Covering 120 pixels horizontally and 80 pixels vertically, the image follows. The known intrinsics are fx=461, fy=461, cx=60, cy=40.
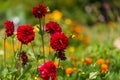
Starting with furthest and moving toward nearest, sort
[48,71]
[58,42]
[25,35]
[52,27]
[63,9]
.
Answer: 1. [63,9]
2. [52,27]
3. [25,35]
4. [58,42]
5. [48,71]

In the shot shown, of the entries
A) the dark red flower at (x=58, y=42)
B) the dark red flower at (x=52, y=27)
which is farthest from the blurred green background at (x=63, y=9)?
the dark red flower at (x=58, y=42)

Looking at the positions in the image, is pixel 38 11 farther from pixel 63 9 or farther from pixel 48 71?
pixel 63 9

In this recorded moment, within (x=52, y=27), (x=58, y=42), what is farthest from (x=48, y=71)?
(x=52, y=27)

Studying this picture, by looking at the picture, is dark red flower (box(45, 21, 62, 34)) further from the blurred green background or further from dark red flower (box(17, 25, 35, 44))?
the blurred green background

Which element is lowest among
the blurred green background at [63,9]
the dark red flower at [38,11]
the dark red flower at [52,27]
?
the dark red flower at [52,27]

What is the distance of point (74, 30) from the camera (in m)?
9.48

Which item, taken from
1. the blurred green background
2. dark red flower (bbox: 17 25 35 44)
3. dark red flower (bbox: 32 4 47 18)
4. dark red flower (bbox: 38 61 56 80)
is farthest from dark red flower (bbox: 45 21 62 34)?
the blurred green background

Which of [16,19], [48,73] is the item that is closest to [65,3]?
[16,19]

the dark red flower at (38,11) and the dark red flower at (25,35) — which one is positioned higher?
the dark red flower at (38,11)

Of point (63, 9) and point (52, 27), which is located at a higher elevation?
point (63, 9)

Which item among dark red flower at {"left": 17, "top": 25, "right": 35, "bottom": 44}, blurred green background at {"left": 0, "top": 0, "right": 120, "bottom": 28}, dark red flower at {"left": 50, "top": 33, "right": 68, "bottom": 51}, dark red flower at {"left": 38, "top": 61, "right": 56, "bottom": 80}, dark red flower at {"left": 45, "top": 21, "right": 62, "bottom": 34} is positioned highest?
blurred green background at {"left": 0, "top": 0, "right": 120, "bottom": 28}

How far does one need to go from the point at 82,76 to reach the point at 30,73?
0.48 m

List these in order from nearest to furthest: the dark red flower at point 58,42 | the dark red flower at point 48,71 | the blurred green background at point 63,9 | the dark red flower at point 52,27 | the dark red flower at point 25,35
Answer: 1. the dark red flower at point 48,71
2. the dark red flower at point 58,42
3. the dark red flower at point 25,35
4. the dark red flower at point 52,27
5. the blurred green background at point 63,9

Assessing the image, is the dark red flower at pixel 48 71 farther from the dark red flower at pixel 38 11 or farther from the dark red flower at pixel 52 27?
the dark red flower at pixel 38 11
